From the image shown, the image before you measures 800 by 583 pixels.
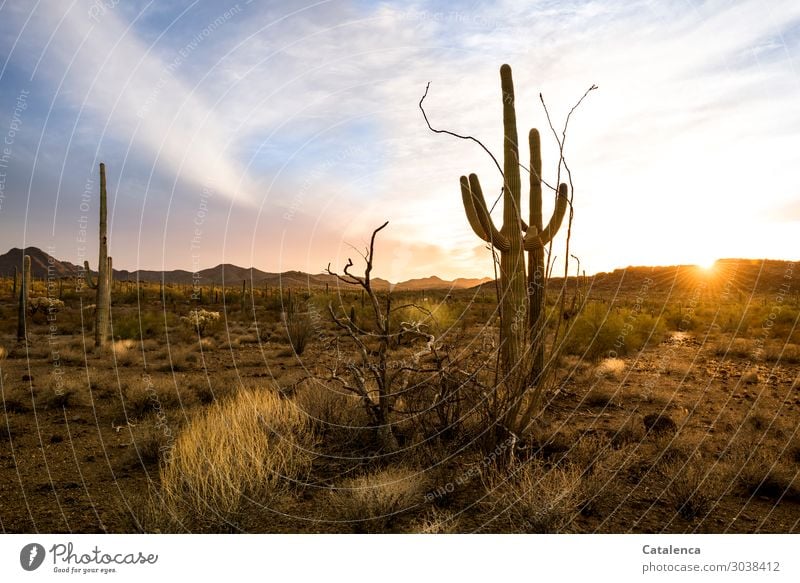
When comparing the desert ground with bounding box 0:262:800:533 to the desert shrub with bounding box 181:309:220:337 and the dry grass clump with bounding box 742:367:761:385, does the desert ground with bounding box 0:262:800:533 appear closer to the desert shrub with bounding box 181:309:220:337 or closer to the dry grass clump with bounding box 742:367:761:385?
the dry grass clump with bounding box 742:367:761:385

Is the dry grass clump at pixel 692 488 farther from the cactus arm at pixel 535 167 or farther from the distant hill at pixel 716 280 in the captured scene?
the distant hill at pixel 716 280

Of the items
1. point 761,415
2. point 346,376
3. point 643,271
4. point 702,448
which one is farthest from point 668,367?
point 643,271

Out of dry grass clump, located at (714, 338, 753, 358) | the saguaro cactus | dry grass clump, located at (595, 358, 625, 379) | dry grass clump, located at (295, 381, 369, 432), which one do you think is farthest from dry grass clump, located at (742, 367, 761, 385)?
dry grass clump, located at (295, 381, 369, 432)

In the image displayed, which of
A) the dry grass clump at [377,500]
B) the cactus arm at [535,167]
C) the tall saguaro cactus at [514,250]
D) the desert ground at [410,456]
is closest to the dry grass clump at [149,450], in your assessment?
the desert ground at [410,456]

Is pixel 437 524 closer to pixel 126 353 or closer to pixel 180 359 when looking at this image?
pixel 180 359

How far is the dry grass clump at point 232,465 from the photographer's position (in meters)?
4.84

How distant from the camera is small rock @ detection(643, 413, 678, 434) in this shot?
7536 mm

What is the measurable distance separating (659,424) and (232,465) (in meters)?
6.61

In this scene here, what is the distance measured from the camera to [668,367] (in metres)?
13.6

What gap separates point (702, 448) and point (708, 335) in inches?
592

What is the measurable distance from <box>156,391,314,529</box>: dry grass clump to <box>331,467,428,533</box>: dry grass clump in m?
0.80
